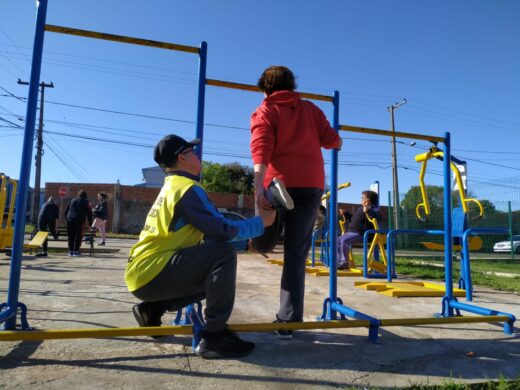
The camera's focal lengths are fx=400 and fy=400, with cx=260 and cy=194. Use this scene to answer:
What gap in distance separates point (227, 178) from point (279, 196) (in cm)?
3873

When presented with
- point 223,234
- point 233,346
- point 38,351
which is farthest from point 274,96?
point 38,351

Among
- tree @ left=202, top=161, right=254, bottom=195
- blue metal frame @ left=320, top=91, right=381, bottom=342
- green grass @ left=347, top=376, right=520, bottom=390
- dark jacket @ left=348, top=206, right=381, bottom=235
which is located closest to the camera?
green grass @ left=347, top=376, right=520, bottom=390

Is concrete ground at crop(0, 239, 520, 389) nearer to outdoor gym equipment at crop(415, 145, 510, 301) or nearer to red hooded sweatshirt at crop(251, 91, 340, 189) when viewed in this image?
red hooded sweatshirt at crop(251, 91, 340, 189)

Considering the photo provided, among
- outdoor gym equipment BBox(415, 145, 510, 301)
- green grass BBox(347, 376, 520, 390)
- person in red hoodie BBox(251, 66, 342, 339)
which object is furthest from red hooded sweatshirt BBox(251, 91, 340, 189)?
outdoor gym equipment BBox(415, 145, 510, 301)

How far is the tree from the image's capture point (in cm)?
3988

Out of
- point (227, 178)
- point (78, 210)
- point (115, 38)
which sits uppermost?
point (227, 178)

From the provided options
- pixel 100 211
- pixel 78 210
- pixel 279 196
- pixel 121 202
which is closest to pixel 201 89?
pixel 279 196

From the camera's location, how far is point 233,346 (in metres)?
2.05

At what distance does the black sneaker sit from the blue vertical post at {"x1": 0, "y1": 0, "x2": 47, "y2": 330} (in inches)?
56.0

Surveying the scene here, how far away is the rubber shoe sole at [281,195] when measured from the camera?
206cm

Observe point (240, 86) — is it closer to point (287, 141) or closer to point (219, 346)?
point (287, 141)

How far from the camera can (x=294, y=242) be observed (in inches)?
98.5

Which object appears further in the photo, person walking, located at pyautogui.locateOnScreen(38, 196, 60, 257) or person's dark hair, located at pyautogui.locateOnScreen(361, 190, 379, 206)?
person walking, located at pyautogui.locateOnScreen(38, 196, 60, 257)

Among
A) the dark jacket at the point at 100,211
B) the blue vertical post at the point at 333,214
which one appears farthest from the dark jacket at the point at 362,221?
the dark jacket at the point at 100,211
